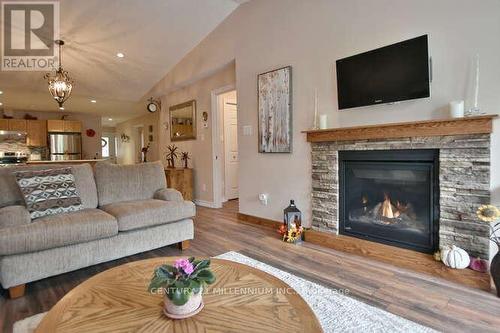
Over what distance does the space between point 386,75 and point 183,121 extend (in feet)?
14.0

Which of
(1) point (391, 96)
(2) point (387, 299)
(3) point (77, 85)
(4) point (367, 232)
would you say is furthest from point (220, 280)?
(3) point (77, 85)

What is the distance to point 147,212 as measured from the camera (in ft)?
8.50

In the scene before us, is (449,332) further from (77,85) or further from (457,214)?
(77,85)

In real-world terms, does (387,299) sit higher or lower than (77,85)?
lower

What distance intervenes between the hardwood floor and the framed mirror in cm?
292

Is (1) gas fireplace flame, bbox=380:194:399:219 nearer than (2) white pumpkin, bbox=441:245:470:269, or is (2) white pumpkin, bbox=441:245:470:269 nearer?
(2) white pumpkin, bbox=441:245:470:269

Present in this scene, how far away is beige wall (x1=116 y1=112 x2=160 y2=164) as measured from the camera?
8733mm

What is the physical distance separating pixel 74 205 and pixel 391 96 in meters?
3.05

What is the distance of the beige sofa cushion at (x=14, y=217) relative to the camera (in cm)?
205

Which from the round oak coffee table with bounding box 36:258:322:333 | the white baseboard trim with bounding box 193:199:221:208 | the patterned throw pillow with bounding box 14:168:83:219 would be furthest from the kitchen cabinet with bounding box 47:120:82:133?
the round oak coffee table with bounding box 36:258:322:333

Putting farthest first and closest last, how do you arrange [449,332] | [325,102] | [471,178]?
1. [325,102]
2. [471,178]
3. [449,332]

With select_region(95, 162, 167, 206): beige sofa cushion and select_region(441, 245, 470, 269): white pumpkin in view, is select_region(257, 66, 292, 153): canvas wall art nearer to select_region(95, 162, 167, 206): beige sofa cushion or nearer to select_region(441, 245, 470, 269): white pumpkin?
select_region(95, 162, 167, 206): beige sofa cushion

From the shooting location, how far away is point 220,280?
4.35ft

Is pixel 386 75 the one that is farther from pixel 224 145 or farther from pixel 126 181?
pixel 224 145
